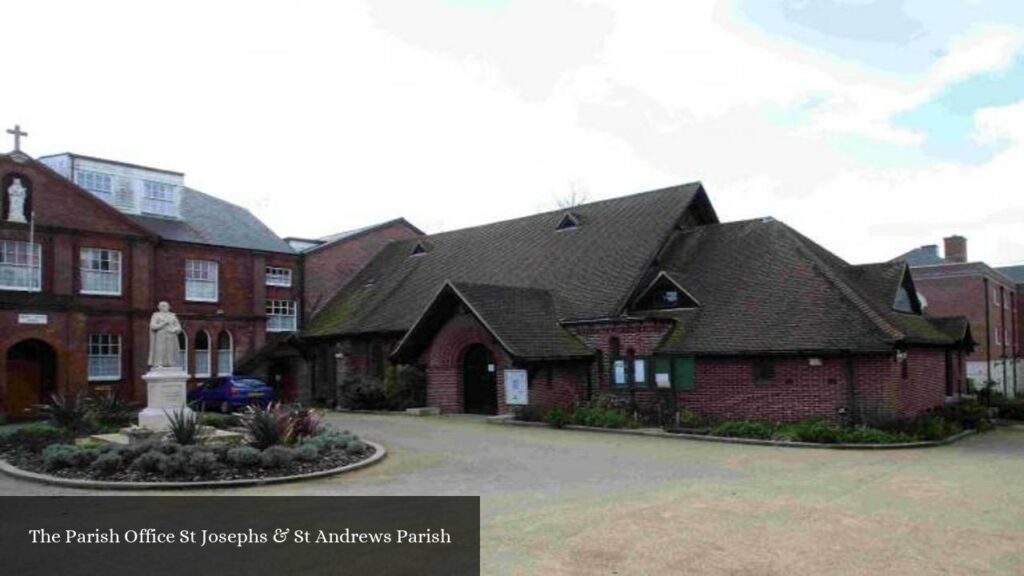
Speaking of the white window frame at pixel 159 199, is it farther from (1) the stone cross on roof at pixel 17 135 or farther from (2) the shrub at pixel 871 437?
(2) the shrub at pixel 871 437

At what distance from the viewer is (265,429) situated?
13992 mm

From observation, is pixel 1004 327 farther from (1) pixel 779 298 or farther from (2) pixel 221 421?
(2) pixel 221 421

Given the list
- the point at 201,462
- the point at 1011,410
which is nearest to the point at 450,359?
the point at 201,462

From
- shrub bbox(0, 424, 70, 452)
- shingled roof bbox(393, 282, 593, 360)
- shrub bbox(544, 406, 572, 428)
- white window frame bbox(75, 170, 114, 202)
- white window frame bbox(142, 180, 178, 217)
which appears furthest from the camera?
white window frame bbox(142, 180, 178, 217)

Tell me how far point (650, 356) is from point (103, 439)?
43.6 feet

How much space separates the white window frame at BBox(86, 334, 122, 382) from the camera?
2755 cm

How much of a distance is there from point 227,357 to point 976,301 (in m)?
35.0

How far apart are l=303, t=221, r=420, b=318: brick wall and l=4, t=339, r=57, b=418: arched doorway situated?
10828 mm

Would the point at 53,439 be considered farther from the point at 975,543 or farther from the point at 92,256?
the point at 975,543

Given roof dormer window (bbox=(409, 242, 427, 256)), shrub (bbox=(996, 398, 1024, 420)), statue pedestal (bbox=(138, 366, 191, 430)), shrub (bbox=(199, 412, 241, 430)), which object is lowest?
shrub (bbox=(996, 398, 1024, 420))

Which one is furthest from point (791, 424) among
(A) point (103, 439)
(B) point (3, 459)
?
(B) point (3, 459)

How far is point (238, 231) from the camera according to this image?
3381 centimetres

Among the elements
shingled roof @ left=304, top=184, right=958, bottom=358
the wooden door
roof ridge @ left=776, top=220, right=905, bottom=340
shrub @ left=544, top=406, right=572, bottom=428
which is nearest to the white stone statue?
the wooden door

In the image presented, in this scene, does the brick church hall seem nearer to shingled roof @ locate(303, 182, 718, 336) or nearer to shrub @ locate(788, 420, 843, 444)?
shingled roof @ locate(303, 182, 718, 336)
